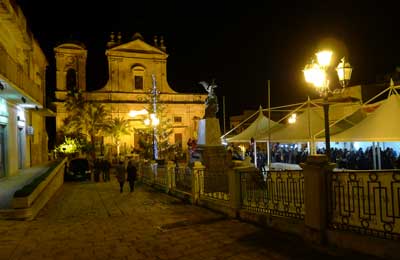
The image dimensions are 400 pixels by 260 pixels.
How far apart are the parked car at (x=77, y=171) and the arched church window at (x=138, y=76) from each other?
15.5 metres

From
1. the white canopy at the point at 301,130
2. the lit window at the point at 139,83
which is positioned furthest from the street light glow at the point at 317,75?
the lit window at the point at 139,83

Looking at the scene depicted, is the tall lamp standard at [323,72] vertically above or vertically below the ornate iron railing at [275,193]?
above

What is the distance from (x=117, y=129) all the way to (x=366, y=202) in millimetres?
31741

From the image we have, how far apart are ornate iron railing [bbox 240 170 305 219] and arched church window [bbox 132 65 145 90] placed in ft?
102

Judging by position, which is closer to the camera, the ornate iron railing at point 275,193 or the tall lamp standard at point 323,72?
the ornate iron railing at point 275,193

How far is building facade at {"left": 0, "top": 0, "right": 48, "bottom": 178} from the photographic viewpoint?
15137mm

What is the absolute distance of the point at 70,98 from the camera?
3469cm

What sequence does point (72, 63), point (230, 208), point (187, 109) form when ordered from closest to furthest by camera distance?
1. point (230, 208)
2. point (72, 63)
3. point (187, 109)

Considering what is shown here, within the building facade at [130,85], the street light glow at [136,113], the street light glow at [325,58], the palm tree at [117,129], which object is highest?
the building facade at [130,85]

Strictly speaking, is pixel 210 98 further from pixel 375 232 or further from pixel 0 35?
pixel 375 232

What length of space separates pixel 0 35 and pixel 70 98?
17992 mm

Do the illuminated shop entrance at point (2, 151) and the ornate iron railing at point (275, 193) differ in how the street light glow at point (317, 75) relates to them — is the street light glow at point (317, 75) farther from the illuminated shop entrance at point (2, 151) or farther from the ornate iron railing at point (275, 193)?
the illuminated shop entrance at point (2, 151)

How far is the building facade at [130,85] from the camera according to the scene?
36.8 metres

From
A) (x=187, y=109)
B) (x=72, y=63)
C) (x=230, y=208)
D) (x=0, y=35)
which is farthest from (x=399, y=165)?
(x=72, y=63)
